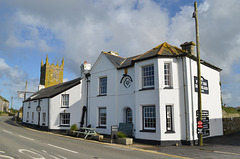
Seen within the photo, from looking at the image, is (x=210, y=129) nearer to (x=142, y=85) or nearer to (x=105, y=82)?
(x=142, y=85)

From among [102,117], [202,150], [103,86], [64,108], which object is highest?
[103,86]

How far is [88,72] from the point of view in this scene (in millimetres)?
21859

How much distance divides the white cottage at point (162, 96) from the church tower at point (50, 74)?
68.7 m

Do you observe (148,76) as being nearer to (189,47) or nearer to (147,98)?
(147,98)

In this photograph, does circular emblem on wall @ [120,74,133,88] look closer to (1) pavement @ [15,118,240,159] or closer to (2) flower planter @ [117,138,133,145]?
(2) flower planter @ [117,138,133,145]

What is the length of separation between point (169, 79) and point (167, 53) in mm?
2033

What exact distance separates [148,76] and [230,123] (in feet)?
40.2

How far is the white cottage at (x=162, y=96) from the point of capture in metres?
13.5

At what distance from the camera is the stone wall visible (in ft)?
63.1

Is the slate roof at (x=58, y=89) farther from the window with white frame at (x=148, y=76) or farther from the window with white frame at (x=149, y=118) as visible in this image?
the window with white frame at (x=149, y=118)

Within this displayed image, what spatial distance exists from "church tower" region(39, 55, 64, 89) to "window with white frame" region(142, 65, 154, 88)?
73049 mm

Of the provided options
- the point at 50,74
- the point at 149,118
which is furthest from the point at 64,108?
the point at 50,74

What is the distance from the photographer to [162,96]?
13.8 metres

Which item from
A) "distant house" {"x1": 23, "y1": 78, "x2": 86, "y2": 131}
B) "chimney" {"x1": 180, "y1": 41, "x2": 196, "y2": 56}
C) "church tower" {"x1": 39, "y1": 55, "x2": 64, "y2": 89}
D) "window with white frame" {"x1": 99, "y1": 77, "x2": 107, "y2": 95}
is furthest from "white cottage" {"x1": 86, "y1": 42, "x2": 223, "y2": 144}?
"church tower" {"x1": 39, "y1": 55, "x2": 64, "y2": 89}
